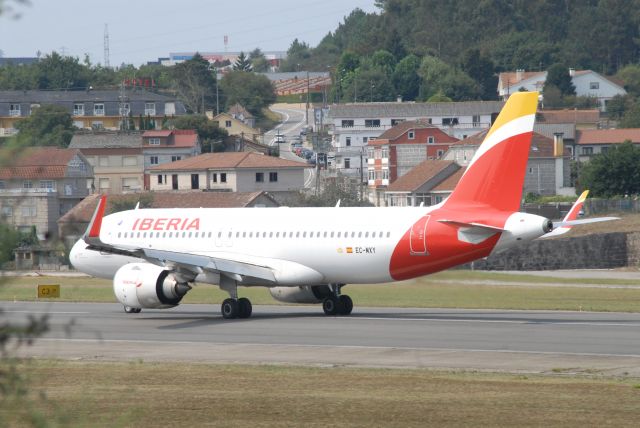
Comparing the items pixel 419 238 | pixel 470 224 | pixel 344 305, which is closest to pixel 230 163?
pixel 344 305

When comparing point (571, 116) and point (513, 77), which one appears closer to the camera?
point (571, 116)

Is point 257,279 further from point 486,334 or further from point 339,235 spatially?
point 486,334

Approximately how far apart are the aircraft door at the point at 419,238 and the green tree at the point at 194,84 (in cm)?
16105

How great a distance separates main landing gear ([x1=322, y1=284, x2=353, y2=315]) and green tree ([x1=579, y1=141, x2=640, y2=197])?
66077mm

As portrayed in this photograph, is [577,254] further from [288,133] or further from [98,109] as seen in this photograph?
[288,133]

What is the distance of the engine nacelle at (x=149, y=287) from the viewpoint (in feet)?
112

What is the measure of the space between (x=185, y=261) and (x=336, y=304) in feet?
15.4

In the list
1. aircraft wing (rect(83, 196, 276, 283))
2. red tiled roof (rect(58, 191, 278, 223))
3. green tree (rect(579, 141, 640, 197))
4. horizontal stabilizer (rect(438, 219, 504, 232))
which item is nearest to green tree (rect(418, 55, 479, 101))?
green tree (rect(579, 141, 640, 197))

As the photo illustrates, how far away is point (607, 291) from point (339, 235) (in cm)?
1563

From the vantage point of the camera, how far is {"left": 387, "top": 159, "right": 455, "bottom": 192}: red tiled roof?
10369cm

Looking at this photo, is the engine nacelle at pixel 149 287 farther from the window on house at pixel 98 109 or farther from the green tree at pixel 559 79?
the green tree at pixel 559 79

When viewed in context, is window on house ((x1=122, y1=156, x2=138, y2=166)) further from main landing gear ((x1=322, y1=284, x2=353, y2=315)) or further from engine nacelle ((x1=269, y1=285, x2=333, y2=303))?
main landing gear ((x1=322, y1=284, x2=353, y2=315))

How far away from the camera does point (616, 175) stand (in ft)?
326

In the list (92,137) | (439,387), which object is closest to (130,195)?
(92,137)
